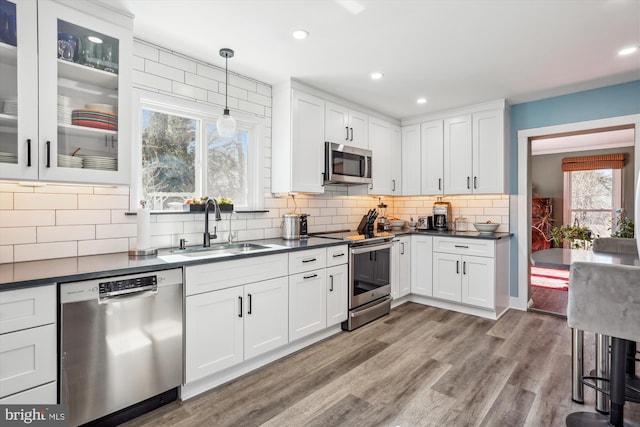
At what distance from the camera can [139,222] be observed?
87.6 inches

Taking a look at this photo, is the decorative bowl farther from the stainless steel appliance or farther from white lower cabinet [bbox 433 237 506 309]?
the stainless steel appliance

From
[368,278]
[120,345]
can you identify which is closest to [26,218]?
[120,345]

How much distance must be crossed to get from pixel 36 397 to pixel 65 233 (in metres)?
0.98

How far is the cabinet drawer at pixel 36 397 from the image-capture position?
57.9 inches

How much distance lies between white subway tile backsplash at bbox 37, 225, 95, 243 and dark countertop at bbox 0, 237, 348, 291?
0.13m

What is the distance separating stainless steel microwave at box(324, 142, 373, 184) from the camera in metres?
3.47

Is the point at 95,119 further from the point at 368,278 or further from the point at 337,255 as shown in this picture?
the point at 368,278

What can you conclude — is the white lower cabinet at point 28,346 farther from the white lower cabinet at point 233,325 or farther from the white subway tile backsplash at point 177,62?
the white subway tile backsplash at point 177,62

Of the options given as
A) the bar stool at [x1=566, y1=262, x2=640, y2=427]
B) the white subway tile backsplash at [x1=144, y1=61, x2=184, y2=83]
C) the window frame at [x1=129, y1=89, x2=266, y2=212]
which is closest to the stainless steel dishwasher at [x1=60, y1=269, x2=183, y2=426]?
the window frame at [x1=129, y1=89, x2=266, y2=212]

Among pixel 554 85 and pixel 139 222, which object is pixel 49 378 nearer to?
pixel 139 222

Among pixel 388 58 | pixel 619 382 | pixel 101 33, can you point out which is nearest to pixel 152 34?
pixel 101 33

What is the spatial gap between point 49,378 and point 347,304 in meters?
2.28

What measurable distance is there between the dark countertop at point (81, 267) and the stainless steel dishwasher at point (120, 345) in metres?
0.05

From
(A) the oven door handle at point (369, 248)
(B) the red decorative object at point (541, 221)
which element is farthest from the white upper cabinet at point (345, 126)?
(B) the red decorative object at point (541, 221)
